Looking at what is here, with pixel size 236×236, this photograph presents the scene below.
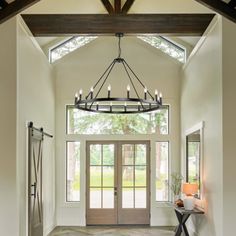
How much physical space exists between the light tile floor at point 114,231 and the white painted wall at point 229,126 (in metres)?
3.40

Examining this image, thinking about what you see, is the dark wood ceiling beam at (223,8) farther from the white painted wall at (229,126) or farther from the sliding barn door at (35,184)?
the sliding barn door at (35,184)

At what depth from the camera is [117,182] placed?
1113 centimetres

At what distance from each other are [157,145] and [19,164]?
4.78m

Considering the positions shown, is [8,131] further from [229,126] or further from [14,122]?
[229,126]

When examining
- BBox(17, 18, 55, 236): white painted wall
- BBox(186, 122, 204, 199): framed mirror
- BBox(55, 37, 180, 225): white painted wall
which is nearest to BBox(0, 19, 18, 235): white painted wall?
BBox(17, 18, 55, 236): white painted wall

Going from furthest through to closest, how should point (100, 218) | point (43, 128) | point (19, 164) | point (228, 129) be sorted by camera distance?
1. point (100, 218)
2. point (43, 128)
3. point (19, 164)
4. point (228, 129)

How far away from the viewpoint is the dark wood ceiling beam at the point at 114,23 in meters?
7.96

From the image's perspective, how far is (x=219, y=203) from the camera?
6875 mm

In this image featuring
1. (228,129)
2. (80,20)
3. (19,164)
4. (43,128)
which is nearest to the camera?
(228,129)

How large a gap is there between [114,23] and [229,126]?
2.83 meters

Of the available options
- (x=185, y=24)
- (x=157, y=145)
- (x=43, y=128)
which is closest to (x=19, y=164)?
(x=43, y=128)

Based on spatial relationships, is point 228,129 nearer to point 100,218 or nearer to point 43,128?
point 43,128

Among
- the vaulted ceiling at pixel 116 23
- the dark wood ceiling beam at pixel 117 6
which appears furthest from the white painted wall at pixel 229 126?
the dark wood ceiling beam at pixel 117 6

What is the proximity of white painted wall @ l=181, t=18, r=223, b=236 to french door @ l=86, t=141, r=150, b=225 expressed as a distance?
87.7 inches
